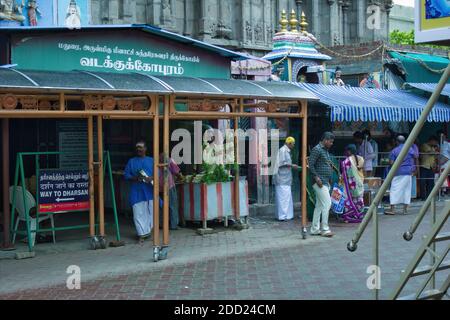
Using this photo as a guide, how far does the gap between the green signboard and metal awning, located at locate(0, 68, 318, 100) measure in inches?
62.9

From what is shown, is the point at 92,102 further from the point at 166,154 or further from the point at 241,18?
the point at 241,18

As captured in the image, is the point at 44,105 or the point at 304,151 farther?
the point at 304,151

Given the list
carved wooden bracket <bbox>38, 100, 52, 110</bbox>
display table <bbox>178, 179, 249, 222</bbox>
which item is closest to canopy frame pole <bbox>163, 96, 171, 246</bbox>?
carved wooden bracket <bbox>38, 100, 52, 110</bbox>

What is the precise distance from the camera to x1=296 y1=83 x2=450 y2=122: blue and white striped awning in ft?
45.5

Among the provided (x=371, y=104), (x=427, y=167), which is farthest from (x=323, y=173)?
(x=427, y=167)

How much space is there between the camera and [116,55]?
10.7 metres

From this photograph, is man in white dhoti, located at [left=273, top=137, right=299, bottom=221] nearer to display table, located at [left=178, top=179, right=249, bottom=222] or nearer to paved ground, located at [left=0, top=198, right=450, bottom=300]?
display table, located at [left=178, top=179, right=249, bottom=222]

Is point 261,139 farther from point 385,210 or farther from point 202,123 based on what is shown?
point 385,210

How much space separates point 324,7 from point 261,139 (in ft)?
40.5

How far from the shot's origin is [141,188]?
1065 centimetres

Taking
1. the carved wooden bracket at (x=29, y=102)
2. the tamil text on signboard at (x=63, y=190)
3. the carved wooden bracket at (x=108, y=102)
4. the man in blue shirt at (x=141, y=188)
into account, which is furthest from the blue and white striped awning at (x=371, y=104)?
the carved wooden bracket at (x=29, y=102)

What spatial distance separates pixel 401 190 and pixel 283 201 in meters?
2.86

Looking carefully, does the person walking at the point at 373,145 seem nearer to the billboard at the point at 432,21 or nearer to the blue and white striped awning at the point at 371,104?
the blue and white striped awning at the point at 371,104
